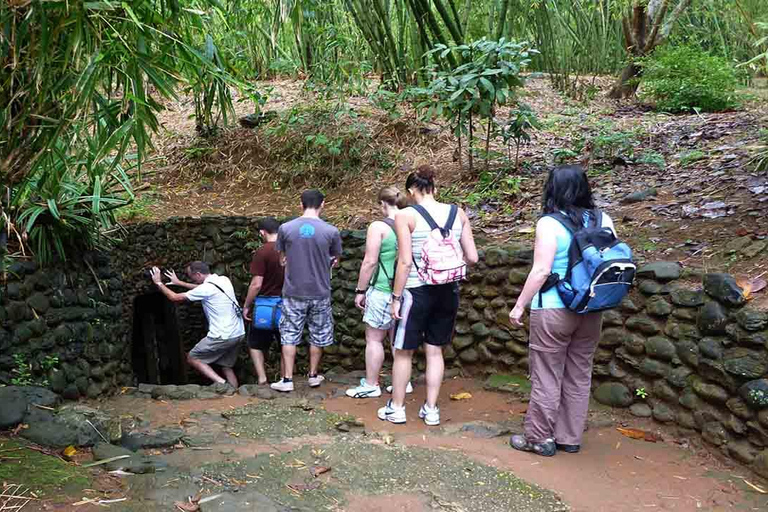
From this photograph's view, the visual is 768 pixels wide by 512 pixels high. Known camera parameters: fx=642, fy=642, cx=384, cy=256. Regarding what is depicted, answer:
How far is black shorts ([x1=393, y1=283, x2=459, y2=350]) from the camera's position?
12.2 feet

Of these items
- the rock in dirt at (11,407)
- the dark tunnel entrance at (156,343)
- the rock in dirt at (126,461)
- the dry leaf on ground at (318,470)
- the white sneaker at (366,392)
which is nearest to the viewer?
the rock in dirt at (126,461)

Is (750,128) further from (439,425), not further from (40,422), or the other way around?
(40,422)

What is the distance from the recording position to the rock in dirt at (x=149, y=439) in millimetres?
3477

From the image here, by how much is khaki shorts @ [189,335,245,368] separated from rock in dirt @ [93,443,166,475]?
2.42 metres

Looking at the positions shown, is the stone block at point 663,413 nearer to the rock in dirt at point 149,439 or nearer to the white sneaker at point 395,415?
the white sneaker at point 395,415

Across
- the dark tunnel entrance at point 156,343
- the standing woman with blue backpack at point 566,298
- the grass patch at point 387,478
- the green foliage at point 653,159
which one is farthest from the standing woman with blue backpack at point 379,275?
the dark tunnel entrance at point 156,343

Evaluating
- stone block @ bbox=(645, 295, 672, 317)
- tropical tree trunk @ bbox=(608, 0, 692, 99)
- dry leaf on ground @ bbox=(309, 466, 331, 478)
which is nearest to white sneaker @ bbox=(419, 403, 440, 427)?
dry leaf on ground @ bbox=(309, 466, 331, 478)

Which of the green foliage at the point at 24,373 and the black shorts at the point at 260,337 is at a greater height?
the green foliage at the point at 24,373

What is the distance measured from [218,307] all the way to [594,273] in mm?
3560

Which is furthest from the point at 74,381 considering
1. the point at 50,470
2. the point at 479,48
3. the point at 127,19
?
the point at 479,48

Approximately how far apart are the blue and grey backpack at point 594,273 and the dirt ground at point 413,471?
0.87 m

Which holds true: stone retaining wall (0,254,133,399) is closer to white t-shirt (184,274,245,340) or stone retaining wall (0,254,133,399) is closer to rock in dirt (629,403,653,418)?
white t-shirt (184,274,245,340)

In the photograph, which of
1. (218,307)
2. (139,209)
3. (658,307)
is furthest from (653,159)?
(139,209)

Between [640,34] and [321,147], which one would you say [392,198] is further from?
[640,34]
